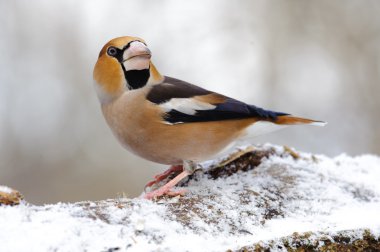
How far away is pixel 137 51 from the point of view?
10.1 feet

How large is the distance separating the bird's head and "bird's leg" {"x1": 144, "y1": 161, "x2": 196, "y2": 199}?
544 millimetres

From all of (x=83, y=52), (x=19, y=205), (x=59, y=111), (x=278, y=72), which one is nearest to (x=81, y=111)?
(x=59, y=111)

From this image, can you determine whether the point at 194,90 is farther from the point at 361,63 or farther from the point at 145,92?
the point at 361,63

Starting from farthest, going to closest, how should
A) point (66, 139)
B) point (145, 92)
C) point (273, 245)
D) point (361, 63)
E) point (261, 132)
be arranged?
point (361, 63), point (66, 139), point (261, 132), point (145, 92), point (273, 245)

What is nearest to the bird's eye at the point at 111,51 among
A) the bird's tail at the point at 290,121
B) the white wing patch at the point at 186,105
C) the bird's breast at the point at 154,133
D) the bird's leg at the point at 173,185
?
the bird's breast at the point at 154,133

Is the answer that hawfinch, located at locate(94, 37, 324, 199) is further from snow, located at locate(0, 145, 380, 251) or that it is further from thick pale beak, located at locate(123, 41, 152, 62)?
snow, located at locate(0, 145, 380, 251)

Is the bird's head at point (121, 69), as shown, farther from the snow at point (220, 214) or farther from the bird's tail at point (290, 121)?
the bird's tail at point (290, 121)

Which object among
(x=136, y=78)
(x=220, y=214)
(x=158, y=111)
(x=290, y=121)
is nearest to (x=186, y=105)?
(x=158, y=111)

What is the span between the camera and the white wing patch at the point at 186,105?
3.20 meters

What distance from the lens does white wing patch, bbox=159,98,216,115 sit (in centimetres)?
320

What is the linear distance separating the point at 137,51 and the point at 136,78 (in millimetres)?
206

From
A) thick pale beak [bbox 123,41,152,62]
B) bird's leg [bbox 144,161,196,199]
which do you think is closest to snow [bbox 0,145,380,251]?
bird's leg [bbox 144,161,196,199]

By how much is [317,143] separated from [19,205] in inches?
228

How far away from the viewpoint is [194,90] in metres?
3.35
